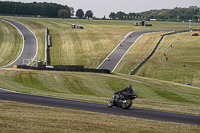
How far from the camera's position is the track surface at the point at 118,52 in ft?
251

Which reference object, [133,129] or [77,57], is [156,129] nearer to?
[133,129]

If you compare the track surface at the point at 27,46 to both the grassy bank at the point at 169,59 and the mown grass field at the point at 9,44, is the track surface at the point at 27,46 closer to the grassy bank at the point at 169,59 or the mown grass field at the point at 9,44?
the mown grass field at the point at 9,44

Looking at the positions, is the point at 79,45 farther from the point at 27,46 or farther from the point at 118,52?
the point at 27,46

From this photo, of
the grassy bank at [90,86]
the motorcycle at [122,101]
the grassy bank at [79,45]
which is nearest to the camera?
the motorcycle at [122,101]

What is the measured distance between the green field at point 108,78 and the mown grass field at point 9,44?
6.65 meters

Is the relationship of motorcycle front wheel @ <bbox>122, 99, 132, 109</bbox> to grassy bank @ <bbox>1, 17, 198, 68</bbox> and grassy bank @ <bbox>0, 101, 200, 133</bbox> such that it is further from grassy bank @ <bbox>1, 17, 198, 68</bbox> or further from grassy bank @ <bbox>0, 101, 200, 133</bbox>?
grassy bank @ <bbox>1, 17, 198, 68</bbox>

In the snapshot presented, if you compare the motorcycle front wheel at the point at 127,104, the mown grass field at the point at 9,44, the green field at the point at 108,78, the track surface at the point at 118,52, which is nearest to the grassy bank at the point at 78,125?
the green field at the point at 108,78

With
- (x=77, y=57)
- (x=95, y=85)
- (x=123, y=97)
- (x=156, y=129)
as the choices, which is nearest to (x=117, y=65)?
(x=77, y=57)

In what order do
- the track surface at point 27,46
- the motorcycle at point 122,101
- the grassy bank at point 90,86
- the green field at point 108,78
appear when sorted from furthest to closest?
1. the track surface at point 27,46
2. the grassy bank at point 90,86
3. the motorcycle at point 122,101
4. the green field at point 108,78

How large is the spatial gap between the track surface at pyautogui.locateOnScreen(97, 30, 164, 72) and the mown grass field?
24552 mm

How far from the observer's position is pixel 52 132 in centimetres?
1187

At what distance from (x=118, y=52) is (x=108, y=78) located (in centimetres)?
4035

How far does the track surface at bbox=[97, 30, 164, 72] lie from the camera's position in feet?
251

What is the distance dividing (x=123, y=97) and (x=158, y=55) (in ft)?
216
